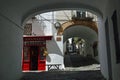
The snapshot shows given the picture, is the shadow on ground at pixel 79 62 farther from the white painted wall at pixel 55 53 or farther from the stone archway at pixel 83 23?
the stone archway at pixel 83 23

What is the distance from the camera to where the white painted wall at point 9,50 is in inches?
276

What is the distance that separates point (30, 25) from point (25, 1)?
890cm

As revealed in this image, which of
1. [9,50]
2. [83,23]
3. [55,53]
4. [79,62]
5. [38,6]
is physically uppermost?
[83,23]

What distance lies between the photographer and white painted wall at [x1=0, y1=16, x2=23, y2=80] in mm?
7004

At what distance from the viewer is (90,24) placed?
17.8m

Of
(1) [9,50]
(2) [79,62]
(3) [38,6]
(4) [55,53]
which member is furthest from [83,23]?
(1) [9,50]

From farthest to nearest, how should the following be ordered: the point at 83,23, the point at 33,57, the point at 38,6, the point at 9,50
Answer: the point at 83,23
the point at 33,57
the point at 38,6
the point at 9,50

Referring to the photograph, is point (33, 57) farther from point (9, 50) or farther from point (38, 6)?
point (9, 50)

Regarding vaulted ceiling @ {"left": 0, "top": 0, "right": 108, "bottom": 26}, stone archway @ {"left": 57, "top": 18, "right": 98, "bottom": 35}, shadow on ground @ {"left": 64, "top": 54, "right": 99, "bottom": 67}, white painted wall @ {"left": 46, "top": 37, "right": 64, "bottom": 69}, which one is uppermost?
stone archway @ {"left": 57, "top": 18, "right": 98, "bottom": 35}

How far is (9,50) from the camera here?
7.89 m

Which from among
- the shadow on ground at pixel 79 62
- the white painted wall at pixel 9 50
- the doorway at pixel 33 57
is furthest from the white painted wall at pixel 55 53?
the white painted wall at pixel 9 50

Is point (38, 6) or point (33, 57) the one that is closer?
point (38, 6)

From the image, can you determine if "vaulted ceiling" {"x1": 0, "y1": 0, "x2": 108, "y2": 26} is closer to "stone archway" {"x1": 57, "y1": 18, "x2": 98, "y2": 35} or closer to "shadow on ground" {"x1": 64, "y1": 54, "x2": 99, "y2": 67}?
"stone archway" {"x1": 57, "y1": 18, "x2": 98, "y2": 35}

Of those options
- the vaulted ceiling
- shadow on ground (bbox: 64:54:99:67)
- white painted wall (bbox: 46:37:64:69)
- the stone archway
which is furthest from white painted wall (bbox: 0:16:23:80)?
shadow on ground (bbox: 64:54:99:67)
